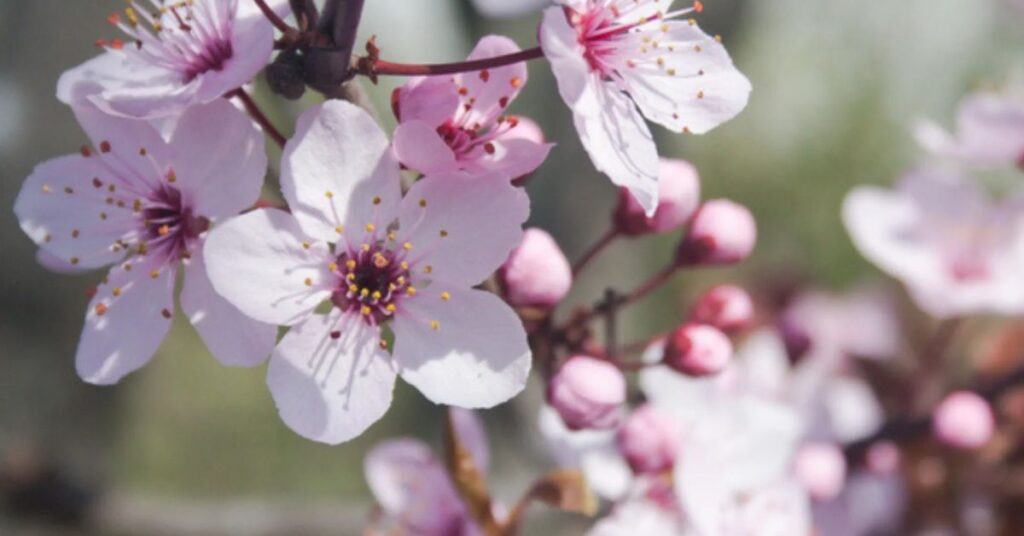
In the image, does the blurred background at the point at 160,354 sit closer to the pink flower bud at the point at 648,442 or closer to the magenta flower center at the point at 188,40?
the magenta flower center at the point at 188,40

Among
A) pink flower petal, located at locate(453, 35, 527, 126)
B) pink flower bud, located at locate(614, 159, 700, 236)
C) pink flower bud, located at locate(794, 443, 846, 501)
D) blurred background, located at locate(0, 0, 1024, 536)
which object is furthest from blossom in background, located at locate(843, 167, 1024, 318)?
pink flower petal, located at locate(453, 35, 527, 126)

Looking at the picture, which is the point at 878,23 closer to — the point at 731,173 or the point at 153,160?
the point at 731,173

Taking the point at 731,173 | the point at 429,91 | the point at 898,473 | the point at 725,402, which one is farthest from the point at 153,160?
the point at 731,173

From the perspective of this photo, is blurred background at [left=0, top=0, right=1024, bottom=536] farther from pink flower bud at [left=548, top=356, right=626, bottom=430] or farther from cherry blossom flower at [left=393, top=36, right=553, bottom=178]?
pink flower bud at [left=548, top=356, right=626, bottom=430]

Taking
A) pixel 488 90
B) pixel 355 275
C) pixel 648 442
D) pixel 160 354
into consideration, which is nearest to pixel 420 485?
pixel 648 442

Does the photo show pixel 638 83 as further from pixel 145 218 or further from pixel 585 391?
pixel 145 218

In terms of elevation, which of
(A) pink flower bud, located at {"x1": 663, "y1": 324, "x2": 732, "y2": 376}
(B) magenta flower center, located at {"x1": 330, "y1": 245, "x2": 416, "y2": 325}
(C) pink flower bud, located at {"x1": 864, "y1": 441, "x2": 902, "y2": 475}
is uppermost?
(B) magenta flower center, located at {"x1": 330, "y1": 245, "x2": 416, "y2": 325}

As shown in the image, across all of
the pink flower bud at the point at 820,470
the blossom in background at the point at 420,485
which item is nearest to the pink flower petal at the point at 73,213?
the blossom in background at the point at 420,485
